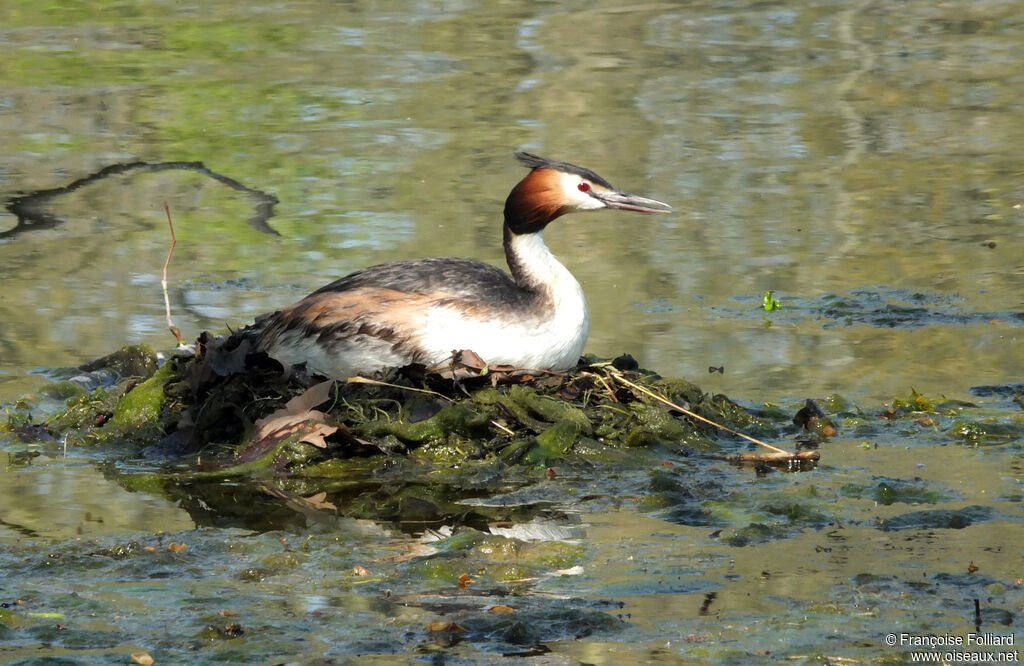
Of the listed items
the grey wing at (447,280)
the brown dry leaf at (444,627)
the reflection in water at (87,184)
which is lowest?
the reflection in water at (87,184)

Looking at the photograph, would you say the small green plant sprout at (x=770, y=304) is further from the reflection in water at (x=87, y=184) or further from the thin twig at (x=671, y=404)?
→ the reflection in water at (x=87, y=184)

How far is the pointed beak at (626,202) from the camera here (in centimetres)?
777

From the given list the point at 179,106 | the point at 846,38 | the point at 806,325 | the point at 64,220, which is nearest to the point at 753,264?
the point at 806,325

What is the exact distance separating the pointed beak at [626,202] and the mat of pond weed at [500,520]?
764 mm

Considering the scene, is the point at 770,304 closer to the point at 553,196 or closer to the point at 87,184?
the point at 553,196

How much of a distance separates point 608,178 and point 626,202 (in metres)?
4.40

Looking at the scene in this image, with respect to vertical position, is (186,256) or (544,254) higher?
(544,254)

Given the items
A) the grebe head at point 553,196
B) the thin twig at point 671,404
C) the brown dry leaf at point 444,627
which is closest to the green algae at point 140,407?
the grebe head at point 553,196

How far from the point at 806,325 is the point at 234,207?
15.6 ft

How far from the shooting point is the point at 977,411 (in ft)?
24.2

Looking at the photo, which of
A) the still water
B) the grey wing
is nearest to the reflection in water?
the still water

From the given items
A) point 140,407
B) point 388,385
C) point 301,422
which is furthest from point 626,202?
point 140,407

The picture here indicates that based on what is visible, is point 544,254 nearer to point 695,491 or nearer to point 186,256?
A: point 695,491

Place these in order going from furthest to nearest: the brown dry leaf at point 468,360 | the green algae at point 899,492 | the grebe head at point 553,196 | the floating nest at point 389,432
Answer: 1. the grebe head at point 553,196
2. the brown dry leaf at point 468,360
3. the floating nest at point 389,432
4. the green algae at point 899,492
